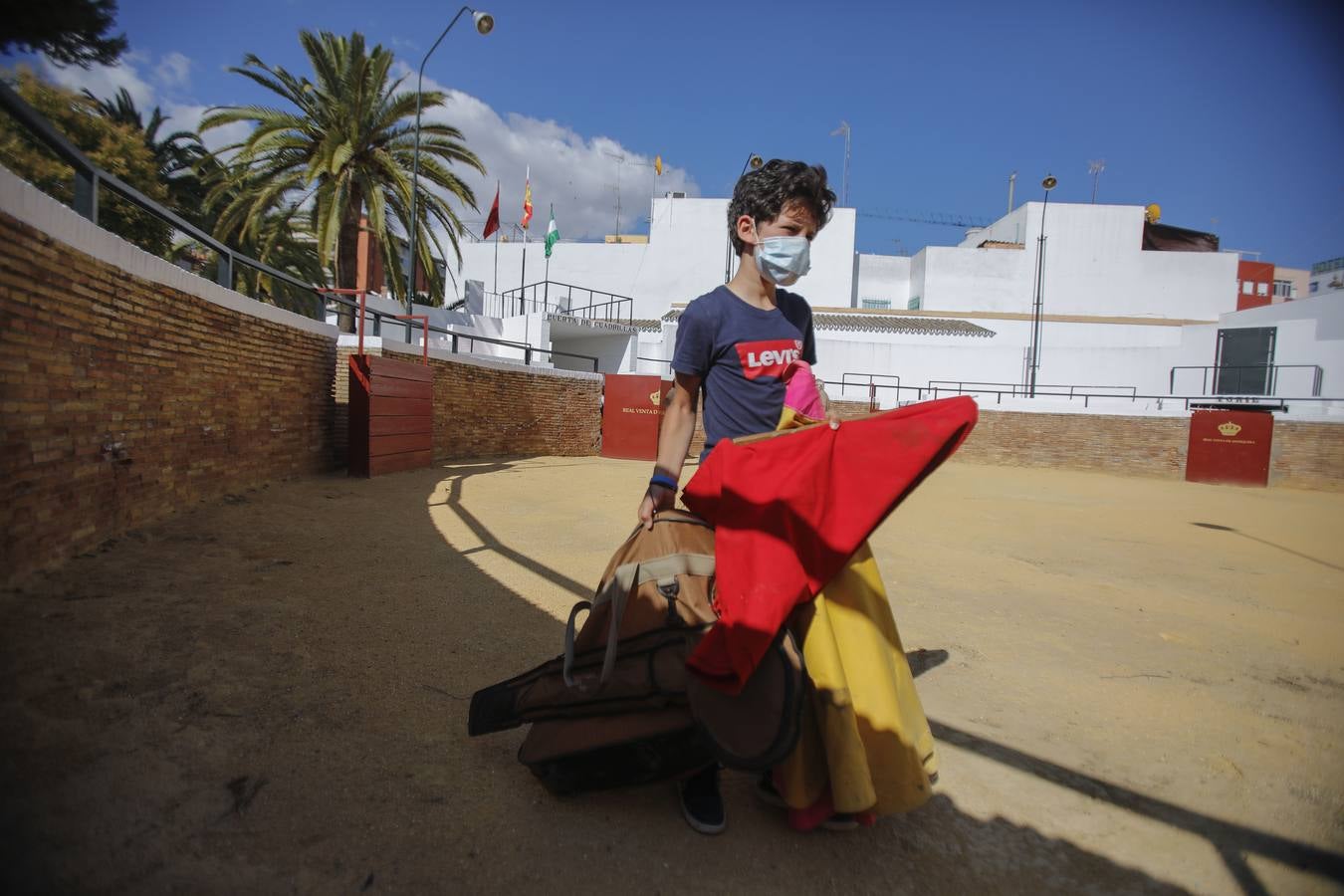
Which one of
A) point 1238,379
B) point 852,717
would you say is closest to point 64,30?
point 852,717

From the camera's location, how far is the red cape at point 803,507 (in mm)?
1530

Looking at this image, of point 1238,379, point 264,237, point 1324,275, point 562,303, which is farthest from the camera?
point 1324,275

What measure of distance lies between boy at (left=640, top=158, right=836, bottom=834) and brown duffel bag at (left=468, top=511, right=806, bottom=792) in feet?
0.61

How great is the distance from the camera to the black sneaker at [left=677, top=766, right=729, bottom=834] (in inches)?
71.1

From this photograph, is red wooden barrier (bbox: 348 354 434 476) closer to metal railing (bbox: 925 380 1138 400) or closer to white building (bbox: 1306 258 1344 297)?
metal railing (bbox: 925 380 1138 400)

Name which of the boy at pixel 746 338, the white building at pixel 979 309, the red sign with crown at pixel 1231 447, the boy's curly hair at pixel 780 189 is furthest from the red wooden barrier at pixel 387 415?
the red sign with crown at pixel 1231 447

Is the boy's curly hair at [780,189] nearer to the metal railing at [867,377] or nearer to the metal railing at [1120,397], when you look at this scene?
the metal railing at [1120,397]

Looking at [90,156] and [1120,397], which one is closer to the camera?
[90,156]

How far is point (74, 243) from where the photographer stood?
3.75 meters

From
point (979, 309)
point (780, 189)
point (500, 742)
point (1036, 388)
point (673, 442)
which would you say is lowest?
→ point (500, 742)

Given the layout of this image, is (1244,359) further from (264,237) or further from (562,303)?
(264,237)

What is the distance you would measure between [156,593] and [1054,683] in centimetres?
471

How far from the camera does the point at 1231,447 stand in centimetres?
1784

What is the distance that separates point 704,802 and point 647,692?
0.48 meters
